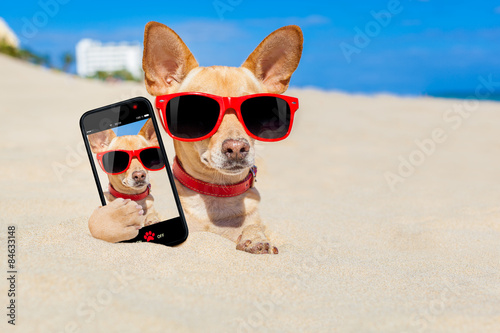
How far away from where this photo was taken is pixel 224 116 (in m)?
2.37

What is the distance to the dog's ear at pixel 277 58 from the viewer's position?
2604 mm

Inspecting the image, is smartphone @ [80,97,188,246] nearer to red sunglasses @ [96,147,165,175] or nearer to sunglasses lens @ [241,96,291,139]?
red sunglasses @ [96,147,165,175]

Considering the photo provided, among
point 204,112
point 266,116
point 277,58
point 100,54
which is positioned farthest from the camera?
point 100,54

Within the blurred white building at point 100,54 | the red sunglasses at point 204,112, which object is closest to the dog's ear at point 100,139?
the red sunglasses at point 204,112

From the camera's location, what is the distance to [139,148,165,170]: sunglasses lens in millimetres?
2455

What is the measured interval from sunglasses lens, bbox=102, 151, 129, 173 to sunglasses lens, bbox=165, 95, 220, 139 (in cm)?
35

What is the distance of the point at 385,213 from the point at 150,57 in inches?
101

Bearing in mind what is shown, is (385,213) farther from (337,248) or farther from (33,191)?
(33,191)

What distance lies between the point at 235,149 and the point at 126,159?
692mm

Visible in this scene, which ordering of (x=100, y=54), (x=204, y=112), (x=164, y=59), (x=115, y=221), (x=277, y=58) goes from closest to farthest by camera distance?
(x=115, y=221) < (x=204, y=112) < (x=164, y=59) < (x=277, y=58) < (x=100, y=54)

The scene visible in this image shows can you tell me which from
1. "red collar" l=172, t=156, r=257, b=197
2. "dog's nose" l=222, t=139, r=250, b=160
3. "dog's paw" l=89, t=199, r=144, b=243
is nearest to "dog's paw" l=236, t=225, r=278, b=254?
"red collar" l=172, t=156, r=257, b=197

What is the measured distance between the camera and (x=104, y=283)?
168 centimetres

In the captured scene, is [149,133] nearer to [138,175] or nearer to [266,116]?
[138,175]

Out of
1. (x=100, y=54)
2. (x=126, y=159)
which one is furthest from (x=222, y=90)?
(x=100, y=54)
